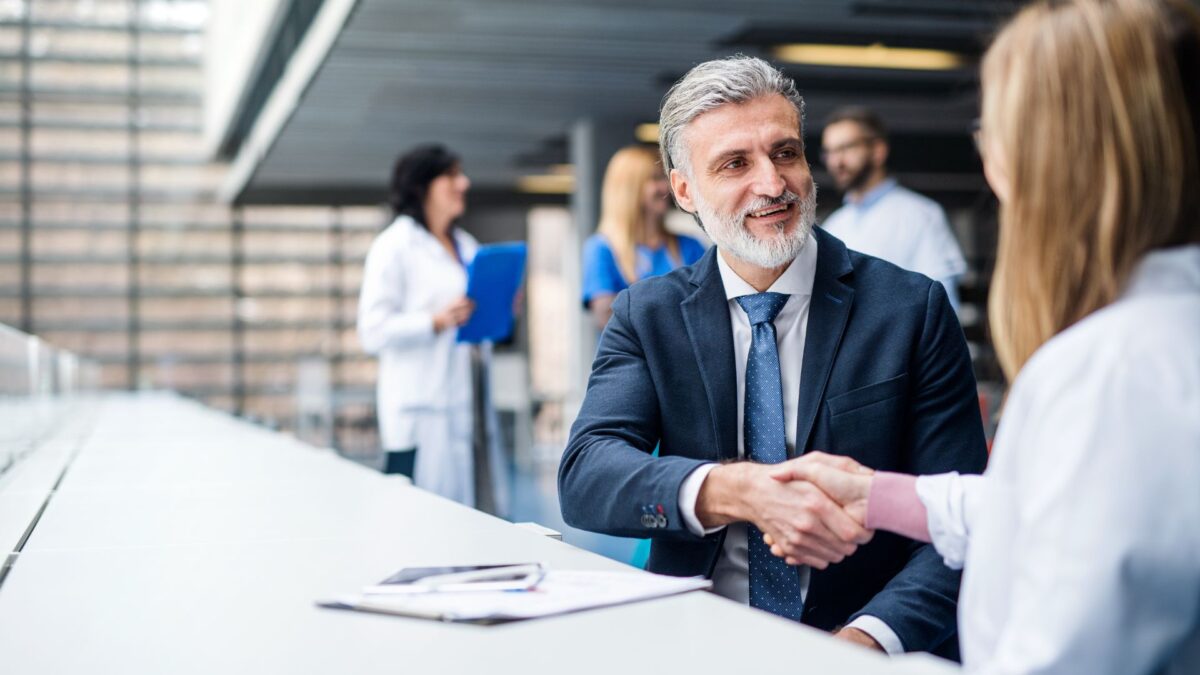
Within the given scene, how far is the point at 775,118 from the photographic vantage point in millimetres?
1908

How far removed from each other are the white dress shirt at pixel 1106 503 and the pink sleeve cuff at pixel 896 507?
0.32 meters

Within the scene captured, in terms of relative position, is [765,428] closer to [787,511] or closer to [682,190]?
[787,511]

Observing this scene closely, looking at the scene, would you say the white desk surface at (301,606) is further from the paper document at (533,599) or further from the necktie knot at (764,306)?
the necktie knot at (764,306)

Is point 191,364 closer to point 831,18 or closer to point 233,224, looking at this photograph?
point 233,224

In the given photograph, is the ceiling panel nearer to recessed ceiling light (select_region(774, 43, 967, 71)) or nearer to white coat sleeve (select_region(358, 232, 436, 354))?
recessed ceiling light (select_region(774, 43, 967, 71))

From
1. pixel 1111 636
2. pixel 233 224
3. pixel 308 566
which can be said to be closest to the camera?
pixel 1111 636

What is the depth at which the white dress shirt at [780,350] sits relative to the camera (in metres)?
1.75

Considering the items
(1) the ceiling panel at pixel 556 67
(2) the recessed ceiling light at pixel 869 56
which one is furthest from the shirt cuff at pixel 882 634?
(2) the recessed ceiling light at pixel 869 56

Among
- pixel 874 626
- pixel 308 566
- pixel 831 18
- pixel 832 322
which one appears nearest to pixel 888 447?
pixel 832 322

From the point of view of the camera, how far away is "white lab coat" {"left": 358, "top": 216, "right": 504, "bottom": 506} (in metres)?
3.92

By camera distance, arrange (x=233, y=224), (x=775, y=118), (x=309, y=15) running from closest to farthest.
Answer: (x=775, y=118), (x=309, y=15), (x=233, y=224)

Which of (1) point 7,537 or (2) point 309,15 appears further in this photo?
(2) point 309,15

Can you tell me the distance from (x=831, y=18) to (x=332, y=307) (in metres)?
14.0

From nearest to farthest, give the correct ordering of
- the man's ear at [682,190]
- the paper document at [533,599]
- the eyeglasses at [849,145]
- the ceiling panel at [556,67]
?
1. the paper document at [533,599]
2. the man's ear at [682,190]
3. the eyeglasses at [849,145]
4. the ceiling panel at [556,67]
